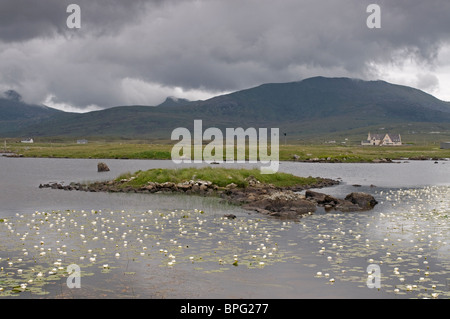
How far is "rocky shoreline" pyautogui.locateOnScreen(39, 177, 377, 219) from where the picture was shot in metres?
46.9

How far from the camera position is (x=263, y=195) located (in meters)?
55.6

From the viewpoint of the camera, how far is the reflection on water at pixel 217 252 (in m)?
21.7

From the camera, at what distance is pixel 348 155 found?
520ft

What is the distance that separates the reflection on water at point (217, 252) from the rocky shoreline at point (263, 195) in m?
2.24

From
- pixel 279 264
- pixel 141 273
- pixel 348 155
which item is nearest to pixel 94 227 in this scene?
pixel 141 273

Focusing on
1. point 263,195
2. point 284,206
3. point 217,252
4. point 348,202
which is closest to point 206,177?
point 263,195

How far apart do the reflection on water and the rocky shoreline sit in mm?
2245

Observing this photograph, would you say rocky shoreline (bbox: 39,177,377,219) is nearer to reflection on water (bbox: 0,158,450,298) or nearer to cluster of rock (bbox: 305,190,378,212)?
cluster of rock (bbox: 305,190,378,212)

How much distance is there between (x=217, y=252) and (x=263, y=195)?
2753cm

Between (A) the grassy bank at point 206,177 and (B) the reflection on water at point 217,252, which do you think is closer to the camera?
(B) the reflection on water at point 217,252

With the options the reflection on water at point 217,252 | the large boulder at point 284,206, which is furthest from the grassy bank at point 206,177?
the reflection on water at point 217,252

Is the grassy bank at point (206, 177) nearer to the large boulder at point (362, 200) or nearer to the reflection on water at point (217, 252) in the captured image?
the reflection on water at point (217, 252)

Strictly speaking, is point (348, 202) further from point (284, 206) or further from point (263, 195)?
point (263, 195)
